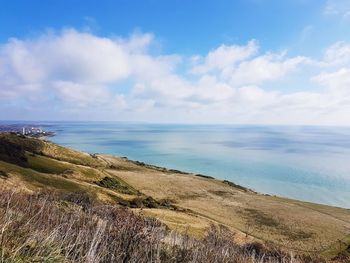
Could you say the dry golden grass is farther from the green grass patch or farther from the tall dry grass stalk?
the tall dry grass stalk

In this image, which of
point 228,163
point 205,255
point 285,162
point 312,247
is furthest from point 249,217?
point 285,162

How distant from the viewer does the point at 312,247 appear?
165 ft

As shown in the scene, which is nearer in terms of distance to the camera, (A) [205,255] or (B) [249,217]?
(A) [205,255]

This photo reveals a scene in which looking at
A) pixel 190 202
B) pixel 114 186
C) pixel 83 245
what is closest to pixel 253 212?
pixel 190 202

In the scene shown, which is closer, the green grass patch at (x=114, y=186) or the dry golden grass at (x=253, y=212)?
the dry golden grass at (x=253, y=212)

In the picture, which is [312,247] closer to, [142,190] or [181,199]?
[181,199]

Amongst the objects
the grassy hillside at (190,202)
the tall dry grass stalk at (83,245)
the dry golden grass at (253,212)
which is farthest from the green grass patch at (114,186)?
the tall dry grass stalk at (83,245)

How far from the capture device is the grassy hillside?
4984 cm

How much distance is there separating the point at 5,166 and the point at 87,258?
201 feet

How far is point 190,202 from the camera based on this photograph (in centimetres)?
7981

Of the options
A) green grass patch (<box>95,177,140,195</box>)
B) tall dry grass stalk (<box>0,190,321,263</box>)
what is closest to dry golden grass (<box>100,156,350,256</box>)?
green grass patch (<box>95,177,140,195</box>)

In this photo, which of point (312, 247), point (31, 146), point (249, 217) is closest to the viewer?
point (312, 247)

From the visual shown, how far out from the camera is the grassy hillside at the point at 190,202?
49.8 metres

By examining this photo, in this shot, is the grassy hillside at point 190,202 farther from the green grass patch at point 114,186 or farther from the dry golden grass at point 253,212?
the green grass patch at point 114,186
